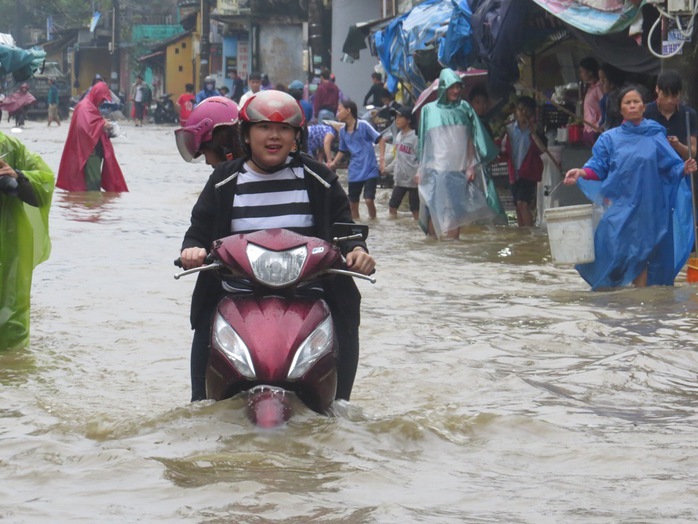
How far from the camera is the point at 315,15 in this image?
1346 inches

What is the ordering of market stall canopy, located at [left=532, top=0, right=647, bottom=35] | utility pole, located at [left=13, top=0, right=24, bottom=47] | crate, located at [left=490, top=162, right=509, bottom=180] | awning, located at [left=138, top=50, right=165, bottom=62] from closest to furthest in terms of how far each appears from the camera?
market stall canopy, located at [left=532, top=0, right=647, bottom=35] → crate, located at [left=490, top=162, right=509, bottom=180] → awning, located at [left=138, top=50, right=165, bottom=62] → utility pole, located at [left=13, top=0, right=24, bottom=47]

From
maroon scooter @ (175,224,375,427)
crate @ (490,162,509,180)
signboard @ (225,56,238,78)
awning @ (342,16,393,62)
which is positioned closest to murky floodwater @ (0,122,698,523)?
maroon scooter @ (175,224,375,427)

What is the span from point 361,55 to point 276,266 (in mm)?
28629

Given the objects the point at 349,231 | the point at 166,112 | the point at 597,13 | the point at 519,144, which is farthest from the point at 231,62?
the point at 349,231

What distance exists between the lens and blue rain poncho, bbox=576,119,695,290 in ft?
29.7

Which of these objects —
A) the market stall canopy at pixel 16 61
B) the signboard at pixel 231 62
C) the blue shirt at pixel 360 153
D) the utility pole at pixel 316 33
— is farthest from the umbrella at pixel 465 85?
the signboard at pixel 231 62

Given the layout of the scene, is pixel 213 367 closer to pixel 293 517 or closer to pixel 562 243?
pixel 293 517

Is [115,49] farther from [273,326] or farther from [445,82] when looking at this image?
[273,326]

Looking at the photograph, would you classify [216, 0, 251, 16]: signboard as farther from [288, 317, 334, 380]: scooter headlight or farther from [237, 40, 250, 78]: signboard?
[288, 317, 334, 380]: scooter headlight

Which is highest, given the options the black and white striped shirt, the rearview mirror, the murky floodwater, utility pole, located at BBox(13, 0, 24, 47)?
utility pole, located at BBox(13, 0, 24, 47)

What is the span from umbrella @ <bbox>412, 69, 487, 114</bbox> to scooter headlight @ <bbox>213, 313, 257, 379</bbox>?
376 inches

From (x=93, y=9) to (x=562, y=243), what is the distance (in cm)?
6982

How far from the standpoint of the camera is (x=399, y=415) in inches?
215

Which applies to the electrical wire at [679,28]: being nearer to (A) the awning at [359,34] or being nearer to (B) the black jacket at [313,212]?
(B) the black jacket at [313,212]
